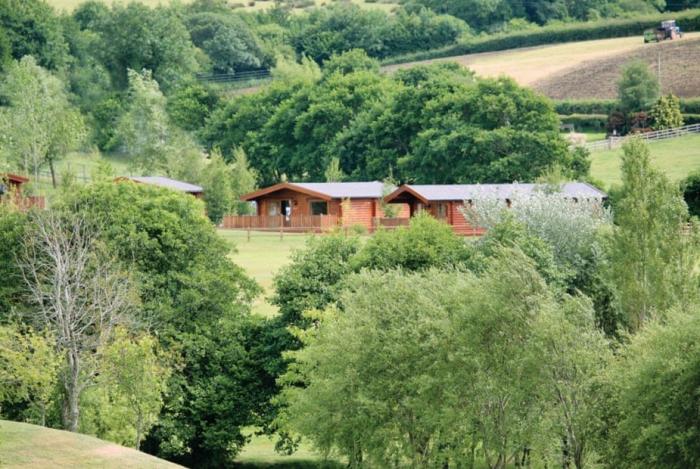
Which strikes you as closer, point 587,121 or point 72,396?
point 72,396

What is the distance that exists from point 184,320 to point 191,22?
141937 mm

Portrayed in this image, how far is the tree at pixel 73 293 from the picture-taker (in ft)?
186

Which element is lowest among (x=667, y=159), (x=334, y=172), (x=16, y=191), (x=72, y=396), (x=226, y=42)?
(x=72, y=396)

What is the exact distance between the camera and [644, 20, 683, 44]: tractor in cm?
16700

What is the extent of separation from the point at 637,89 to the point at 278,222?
45.8 meters

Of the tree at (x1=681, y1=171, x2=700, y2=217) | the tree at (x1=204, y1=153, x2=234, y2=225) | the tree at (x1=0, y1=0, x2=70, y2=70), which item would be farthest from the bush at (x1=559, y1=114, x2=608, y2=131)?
the tree at (x1=0, y1=0, x2=70, y2=70)

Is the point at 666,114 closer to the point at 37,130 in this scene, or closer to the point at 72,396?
the point at 37,130

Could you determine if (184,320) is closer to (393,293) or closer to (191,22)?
(393,293)

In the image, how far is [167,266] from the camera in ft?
207

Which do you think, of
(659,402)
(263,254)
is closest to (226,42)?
(263,254)

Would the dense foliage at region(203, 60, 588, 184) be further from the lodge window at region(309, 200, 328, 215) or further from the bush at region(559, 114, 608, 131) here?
the lodge window at region(309, 200, 328, 215)

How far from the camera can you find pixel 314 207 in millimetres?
106812

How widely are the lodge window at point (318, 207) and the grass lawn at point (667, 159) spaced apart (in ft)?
61.5

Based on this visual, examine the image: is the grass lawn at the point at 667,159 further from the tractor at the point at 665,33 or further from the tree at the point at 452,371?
the tree at the point at 452,371
